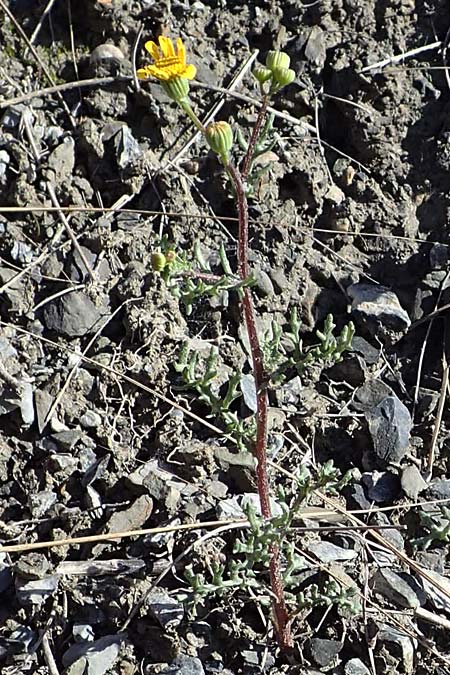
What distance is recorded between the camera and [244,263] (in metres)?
2.24

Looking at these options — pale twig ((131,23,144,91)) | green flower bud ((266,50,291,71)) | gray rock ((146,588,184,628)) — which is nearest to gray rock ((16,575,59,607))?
gray rock ((146,588,184,628))

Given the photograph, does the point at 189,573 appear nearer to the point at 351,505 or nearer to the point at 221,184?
the point at 351,505

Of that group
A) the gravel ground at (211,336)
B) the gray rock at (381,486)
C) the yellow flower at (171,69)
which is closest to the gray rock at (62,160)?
the gravel ground at (211,336)

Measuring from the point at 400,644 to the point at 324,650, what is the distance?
23cm

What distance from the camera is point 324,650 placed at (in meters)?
2.72

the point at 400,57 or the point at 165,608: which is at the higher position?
the point at 400,57

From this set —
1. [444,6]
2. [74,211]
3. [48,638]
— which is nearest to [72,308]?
A: [74,211]

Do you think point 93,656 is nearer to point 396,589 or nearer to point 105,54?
point 396,589

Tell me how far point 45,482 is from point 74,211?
1.07m

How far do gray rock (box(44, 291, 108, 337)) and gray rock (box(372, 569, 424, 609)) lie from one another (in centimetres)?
132

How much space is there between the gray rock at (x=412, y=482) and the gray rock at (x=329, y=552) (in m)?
0.29

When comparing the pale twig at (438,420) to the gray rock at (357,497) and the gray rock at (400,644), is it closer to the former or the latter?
the gray rock at (357,497)

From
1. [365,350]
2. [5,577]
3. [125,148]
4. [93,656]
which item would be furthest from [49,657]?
[125,148]

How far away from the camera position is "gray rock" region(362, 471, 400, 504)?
9.95ft
